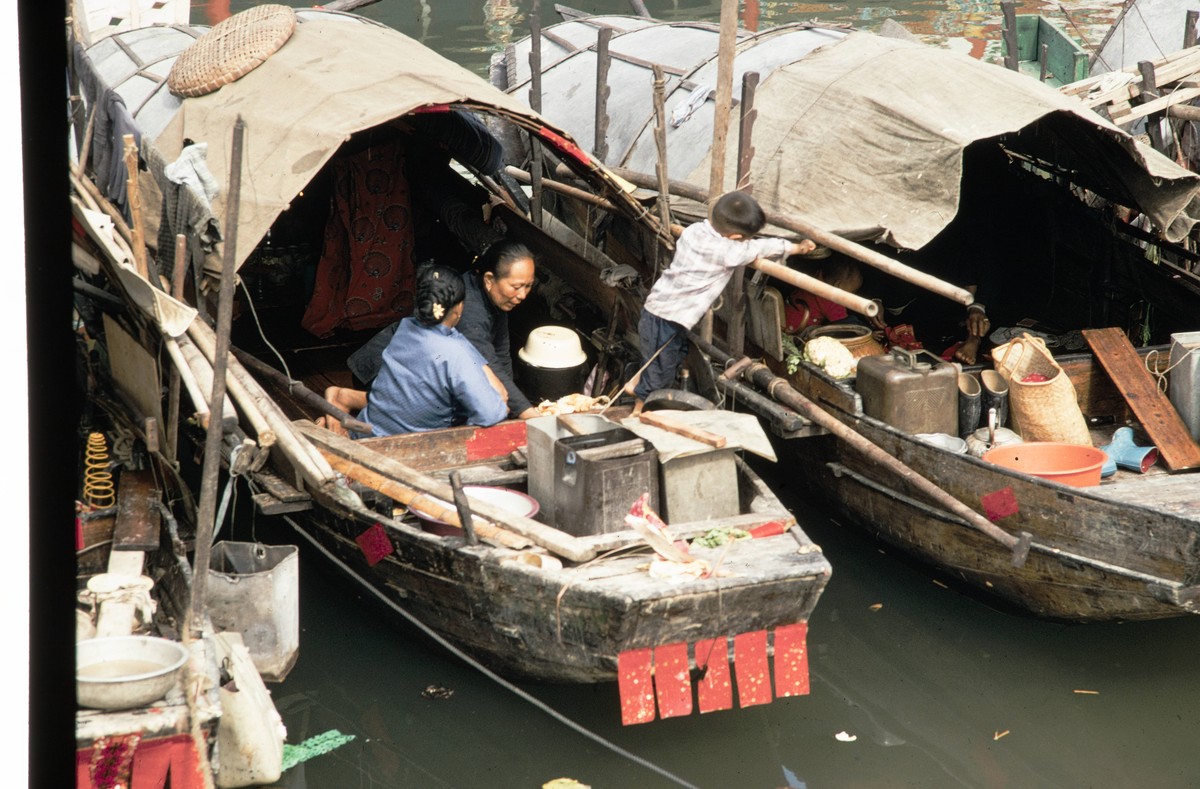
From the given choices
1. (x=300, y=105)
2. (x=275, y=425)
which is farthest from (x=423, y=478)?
(x=300, y=105)

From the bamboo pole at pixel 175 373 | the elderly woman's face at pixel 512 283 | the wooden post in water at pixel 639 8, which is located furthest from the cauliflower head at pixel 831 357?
the wooden post in water at pixel 639 8

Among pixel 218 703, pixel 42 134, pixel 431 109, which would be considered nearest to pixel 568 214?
pixel 431 109

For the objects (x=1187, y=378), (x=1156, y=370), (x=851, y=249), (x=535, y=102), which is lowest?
(x=1156, y=370)

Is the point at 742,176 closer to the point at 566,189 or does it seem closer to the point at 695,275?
the point at 695,275

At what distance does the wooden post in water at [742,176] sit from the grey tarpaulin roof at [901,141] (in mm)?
215

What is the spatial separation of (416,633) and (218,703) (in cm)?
173

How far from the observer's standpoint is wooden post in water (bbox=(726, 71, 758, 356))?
644 centimetres

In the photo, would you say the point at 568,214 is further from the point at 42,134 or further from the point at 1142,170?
the point at 42,134

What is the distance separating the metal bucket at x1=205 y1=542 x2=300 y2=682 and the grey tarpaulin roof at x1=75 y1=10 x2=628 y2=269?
1.45 metres

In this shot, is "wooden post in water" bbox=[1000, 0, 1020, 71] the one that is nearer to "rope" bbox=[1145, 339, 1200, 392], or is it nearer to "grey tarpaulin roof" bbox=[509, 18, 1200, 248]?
"grey tarpaulin roof" bbox=[509, 18, 1200, 248]

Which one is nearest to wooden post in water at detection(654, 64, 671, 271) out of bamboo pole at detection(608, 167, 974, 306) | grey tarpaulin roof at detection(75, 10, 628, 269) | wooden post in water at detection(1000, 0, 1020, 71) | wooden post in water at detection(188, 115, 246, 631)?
bamboo pole at detection(608, 167, 974, 306)

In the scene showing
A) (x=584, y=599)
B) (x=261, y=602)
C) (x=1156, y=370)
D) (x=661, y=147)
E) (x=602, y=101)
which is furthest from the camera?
(x=602, y=101)

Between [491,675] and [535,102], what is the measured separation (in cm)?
541

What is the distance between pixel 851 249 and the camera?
19.7ft
